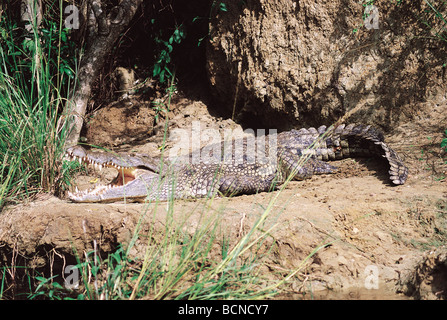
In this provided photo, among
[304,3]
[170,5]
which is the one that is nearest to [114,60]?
[170,5]

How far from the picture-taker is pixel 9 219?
3.28m

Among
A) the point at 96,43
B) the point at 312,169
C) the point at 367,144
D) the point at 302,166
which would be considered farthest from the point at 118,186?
the point at 367,144

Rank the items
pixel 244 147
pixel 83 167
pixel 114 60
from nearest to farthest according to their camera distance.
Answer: pixel 83 167, pixel 244 147, pixel 114 60

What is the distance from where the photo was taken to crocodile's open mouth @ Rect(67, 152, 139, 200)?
368 centimetres

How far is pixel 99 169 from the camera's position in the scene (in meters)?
4.06

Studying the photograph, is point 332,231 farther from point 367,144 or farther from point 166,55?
point 166,55

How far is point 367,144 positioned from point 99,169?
2892 mm

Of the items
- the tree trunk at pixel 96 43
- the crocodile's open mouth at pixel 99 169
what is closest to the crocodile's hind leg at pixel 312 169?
the crocodile's open mouth at pixel 99 169

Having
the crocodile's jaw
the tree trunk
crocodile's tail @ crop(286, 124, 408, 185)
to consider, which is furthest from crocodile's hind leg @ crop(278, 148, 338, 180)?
the tree trunk

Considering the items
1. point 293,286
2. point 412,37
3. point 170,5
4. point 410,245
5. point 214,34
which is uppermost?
point 170,5

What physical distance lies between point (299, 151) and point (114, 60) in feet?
11.3

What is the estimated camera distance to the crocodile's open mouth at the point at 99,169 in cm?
368

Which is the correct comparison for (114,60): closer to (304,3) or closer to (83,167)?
(83,167)

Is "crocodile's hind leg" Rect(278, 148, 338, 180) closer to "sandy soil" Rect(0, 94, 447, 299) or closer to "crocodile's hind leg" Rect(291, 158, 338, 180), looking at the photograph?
"crocodile's hind leg" Rect(291, 158, 338, 180)
